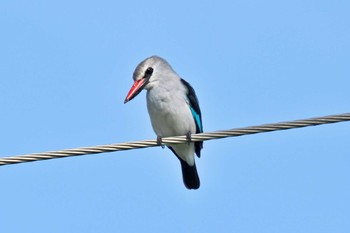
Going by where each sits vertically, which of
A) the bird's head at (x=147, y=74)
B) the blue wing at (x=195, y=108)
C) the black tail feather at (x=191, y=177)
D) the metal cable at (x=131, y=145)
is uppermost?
the bird's head at (x=147, y=74)

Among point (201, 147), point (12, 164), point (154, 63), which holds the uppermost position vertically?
point (154, 63)

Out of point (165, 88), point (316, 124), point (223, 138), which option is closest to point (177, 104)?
point (165, 88)

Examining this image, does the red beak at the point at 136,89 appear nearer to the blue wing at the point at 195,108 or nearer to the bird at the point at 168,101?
the bird at the point at 168,101

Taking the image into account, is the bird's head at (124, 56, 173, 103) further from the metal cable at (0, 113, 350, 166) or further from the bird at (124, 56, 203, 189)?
the metal cable at (0, 113, 350, 166)

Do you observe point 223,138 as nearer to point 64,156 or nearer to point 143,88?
point 64,156

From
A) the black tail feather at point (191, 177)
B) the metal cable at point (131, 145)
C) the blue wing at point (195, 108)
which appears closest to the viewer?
the metal cable at point (131, 145)

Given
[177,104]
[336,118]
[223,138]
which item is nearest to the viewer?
→ [336,118]

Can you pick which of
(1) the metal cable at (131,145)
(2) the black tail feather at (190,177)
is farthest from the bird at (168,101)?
(1) the metal cable at (131,145)

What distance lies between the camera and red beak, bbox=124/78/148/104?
10.2 m

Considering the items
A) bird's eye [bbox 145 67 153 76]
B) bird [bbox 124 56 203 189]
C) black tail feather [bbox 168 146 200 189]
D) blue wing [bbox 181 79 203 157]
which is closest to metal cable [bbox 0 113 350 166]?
bird [bbox 124 56 203 189]

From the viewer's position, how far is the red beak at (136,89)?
33.6 ft

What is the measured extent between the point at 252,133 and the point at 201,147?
11.1 ft

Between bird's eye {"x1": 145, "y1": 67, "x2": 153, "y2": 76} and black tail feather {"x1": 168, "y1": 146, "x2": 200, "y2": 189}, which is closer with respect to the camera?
bird's eye {"x1": 145, "y1": 67, "x2": 153, "y2": 76}

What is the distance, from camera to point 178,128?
34.2 feet
